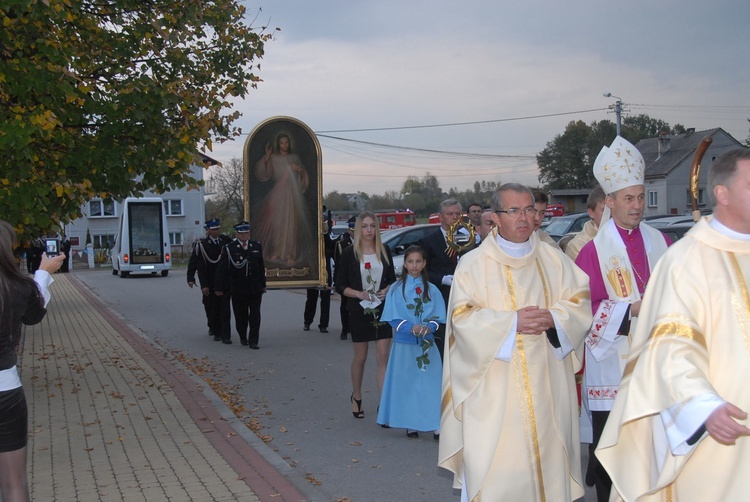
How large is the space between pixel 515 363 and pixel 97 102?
6.66m

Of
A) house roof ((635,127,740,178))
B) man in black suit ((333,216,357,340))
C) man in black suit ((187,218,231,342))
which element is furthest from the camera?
house roof ((635,127,740,178))

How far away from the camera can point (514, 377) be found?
450 cm

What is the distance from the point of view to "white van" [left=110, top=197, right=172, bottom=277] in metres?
36.2

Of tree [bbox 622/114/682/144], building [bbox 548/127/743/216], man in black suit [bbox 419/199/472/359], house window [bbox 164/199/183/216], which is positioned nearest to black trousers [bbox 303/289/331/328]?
man in black suit [bbox 419/199/472/359]

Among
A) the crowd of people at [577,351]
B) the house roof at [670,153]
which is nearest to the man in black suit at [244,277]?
the crowd of people at [577,351]

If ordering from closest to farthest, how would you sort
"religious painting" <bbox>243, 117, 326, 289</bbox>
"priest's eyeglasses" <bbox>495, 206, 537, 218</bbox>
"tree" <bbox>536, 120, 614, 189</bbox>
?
"priest's eyeglasses" <bbox>495, 206, 537, 218</bbox> → "religious painting" <bbox>243, 117, 326, 289</bbox> → "tree" <bbox>536, 120, 614, 189</bbox>

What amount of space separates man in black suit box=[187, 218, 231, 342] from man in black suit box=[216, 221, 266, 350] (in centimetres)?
69

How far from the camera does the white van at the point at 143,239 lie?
36188 mm

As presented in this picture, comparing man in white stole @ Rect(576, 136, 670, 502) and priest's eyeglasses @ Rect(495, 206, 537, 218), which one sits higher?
priest's eyeglasses @ Rect(495, 206, 537, 218)

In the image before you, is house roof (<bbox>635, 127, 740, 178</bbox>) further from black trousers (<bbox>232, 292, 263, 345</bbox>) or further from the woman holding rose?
the woman holding rose

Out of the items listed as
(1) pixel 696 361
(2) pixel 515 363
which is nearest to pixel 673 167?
(2) pixel 515 363

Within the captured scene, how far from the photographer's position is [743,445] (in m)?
3.17

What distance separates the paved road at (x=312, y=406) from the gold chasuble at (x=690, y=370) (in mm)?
2831

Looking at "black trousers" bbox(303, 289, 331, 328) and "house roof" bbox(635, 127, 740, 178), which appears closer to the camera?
"black trousers" bbox(303, 289, 331, 328)
